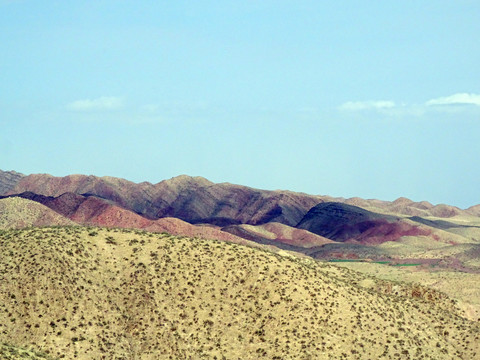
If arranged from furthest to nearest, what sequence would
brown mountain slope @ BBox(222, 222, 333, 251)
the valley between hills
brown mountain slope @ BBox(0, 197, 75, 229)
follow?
1. brown mountain slope @ BBox(222, 222, 333, 251)
2. brown mountain slope @ BBox(0, 197, 75, 229)
3. the valley between hills

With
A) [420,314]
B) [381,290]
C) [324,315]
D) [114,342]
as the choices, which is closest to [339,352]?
[324,315]

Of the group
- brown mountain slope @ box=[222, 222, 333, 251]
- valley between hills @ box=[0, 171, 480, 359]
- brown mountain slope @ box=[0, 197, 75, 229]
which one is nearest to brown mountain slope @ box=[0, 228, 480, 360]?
valley between hills @ box=[0, 171, 480, 359]

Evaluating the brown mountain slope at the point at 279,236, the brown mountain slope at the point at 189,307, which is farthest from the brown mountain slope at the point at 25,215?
the brown mountain slope at the point at 189,307

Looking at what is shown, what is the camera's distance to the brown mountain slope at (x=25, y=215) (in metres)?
122

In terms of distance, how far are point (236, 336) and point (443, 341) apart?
1555 cm

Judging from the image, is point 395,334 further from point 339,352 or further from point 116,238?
point 116,238

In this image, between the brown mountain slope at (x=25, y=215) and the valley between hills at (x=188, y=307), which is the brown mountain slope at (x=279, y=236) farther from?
the valley between hills at (x=188, y=307)

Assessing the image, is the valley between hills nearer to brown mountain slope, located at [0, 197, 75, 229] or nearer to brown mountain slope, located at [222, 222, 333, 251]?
brown mountain slope, located at [0, 197, 75, 229]

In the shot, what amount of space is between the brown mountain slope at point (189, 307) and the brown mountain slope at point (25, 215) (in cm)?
6452

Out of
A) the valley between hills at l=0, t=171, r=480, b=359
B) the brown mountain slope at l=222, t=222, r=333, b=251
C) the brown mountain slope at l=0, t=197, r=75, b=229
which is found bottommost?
the brown mountain slope at l=222, t=222, r=333, b=251

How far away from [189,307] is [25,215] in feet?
254

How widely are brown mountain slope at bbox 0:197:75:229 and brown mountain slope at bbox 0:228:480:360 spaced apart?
64519 millimetres

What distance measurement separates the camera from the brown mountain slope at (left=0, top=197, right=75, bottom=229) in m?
122

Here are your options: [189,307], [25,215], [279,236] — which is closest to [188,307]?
[189,307]
